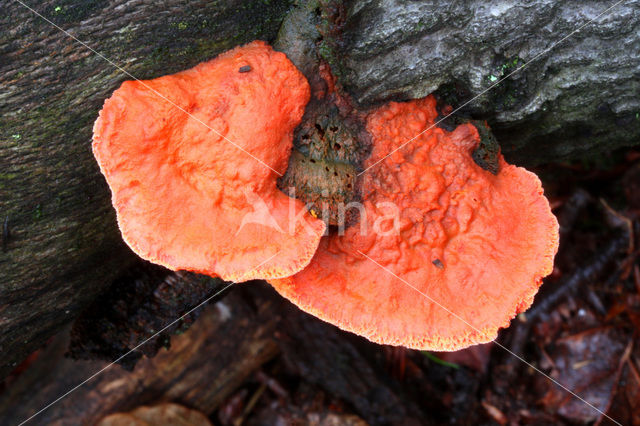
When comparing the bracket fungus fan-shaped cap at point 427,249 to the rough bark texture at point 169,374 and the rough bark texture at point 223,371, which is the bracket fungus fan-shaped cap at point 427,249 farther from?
the rough bark texture at point 169,374

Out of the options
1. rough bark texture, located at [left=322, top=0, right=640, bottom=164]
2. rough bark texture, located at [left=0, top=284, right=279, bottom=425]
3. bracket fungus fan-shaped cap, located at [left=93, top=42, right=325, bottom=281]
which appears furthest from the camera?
rough bark texture, located at [left=0, top=284, right=279, bottom=425]

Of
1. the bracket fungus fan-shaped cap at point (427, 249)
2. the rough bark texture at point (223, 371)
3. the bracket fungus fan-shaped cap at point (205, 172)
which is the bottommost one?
the rough bark texture at point (223, 371)

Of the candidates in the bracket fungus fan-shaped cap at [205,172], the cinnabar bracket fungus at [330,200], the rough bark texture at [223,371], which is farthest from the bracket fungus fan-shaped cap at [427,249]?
the rough bark texture at [223,371]

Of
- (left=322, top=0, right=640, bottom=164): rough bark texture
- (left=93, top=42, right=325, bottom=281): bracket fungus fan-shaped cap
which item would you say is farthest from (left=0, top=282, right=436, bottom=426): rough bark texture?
(left=322, top=0, right=640, bottom=164): rough bark texture

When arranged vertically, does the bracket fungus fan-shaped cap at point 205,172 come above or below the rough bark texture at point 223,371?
above

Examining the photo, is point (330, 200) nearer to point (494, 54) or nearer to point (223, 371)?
point (494, 54)

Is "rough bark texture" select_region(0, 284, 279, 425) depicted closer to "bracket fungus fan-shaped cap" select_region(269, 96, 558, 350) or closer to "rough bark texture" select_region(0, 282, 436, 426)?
"rough bark texture" select_region(0, 282, 436, 426)
